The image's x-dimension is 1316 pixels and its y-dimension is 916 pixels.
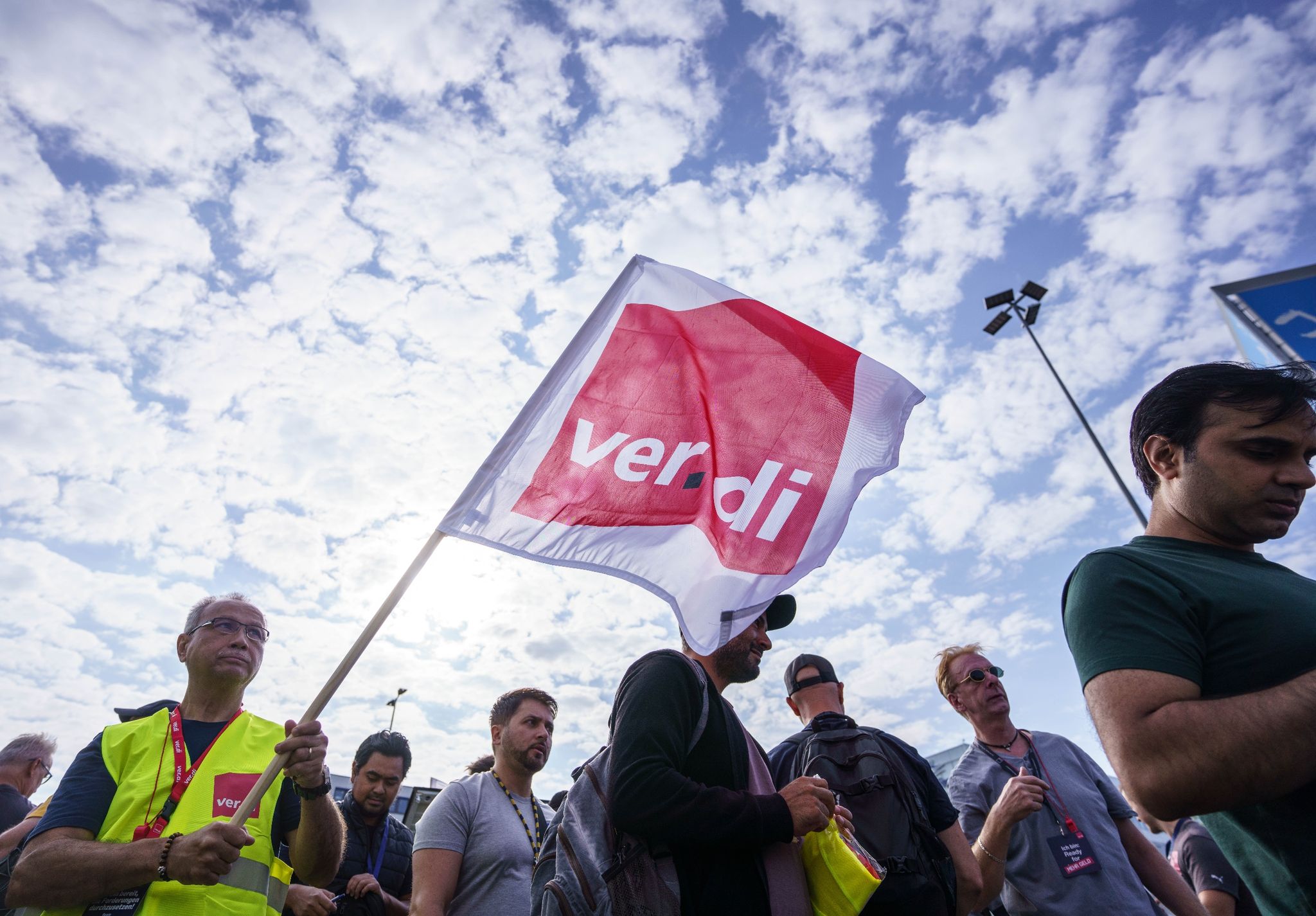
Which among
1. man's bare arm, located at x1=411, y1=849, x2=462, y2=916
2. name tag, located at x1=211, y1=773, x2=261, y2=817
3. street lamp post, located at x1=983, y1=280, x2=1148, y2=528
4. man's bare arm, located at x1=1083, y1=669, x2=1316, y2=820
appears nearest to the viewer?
man's bare arm, located at x1=1083, y1=669, x2=1316, y2=820

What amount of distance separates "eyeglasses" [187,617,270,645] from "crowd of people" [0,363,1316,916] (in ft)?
0.04

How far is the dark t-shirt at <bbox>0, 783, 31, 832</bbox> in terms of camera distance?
18.4ft

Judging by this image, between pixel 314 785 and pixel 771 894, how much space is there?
193cm

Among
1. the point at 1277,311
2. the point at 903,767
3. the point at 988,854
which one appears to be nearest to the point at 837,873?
the point at 903,767

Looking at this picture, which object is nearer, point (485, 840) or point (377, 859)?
point (485, 840)

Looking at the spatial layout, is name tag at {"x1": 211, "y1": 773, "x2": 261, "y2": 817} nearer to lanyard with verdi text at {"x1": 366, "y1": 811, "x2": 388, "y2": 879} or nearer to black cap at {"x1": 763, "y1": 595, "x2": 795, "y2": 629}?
lanyard with verdi text at {"x1": 366, "y1": 811, "x2": 388, "y2": 879}

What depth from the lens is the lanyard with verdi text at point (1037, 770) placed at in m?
4.07

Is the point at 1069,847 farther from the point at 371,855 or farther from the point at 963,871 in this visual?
the point at 371,855

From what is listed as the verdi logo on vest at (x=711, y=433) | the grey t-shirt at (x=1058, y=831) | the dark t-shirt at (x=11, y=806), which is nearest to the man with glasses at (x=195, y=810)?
the verdi logo on vest at (x=711, y=433)

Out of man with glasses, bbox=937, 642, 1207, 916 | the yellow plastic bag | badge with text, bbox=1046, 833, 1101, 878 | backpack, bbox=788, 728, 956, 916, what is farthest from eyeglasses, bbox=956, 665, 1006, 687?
the yellow plastic bag

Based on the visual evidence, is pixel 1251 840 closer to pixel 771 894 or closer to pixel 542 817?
pixel 771 894

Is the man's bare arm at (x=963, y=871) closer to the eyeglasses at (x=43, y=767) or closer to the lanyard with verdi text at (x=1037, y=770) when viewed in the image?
the lanyard with verdi text at (x=1037, y=770)

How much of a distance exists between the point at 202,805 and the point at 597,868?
1.80 metres

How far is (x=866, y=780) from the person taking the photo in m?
3.09
